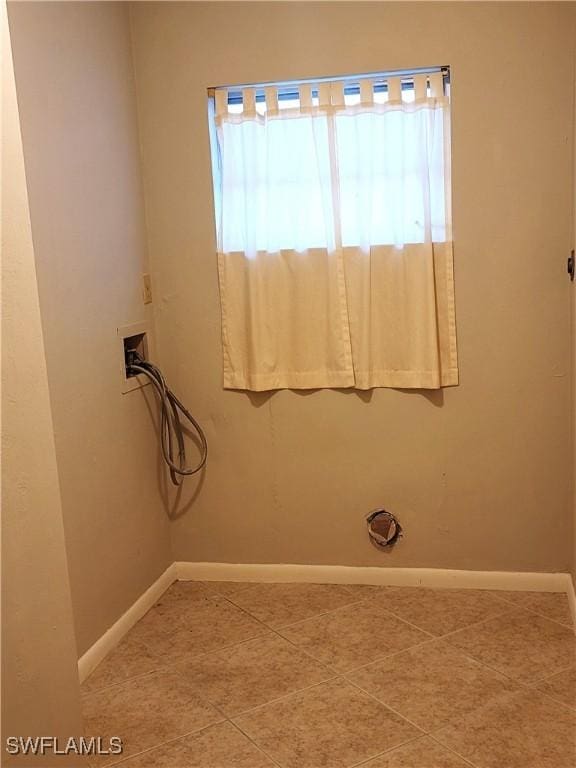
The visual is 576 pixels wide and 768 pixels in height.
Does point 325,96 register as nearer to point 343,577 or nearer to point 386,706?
point 343,577

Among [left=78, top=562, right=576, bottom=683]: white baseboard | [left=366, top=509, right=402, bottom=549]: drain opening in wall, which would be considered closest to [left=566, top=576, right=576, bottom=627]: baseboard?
[left=78, top=562, right=576, bottom=683]: white baseboard

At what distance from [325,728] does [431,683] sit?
0.41 metres

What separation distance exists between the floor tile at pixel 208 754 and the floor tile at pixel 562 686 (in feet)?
2.93

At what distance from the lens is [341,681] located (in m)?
2.67

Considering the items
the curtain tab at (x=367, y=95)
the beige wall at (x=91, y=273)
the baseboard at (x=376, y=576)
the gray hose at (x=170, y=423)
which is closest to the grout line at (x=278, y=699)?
the beige wall at (x=91, y=273)

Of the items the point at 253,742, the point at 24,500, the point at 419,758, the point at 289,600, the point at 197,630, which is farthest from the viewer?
the point at 289,600

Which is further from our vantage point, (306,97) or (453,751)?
(306,97)

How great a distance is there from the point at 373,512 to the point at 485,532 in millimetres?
454

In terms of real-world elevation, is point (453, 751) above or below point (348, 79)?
below

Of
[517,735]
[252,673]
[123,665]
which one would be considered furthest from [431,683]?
[123,665]

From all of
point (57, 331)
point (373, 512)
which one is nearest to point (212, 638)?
point (373, 512)

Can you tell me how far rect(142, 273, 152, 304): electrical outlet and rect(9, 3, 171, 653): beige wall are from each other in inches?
1.9

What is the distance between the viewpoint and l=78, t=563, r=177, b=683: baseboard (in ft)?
9.25

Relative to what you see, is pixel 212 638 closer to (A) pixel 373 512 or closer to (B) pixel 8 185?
(A) pixel 373 512
